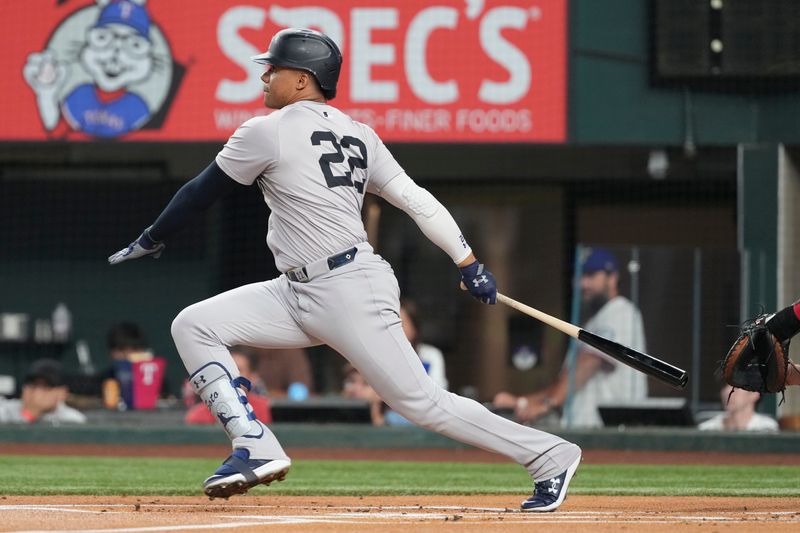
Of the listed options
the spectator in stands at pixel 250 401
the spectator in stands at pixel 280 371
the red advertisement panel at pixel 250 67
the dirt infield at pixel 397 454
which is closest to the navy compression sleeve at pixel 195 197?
the dirt infield at pixel 397 454

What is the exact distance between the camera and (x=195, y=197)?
5570mm

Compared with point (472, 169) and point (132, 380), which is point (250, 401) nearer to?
point (132, 380)

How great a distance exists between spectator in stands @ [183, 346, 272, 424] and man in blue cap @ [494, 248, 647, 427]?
8.04ft

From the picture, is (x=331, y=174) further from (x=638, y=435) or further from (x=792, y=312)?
(x=638, y=435)

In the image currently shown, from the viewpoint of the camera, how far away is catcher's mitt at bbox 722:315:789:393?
5.90 meters

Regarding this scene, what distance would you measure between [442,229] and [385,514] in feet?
3.65

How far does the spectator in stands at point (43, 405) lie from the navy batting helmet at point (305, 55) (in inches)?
285

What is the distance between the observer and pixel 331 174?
554 cm

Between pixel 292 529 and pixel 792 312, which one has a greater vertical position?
pixel 792 312

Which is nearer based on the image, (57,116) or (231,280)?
(57,116)

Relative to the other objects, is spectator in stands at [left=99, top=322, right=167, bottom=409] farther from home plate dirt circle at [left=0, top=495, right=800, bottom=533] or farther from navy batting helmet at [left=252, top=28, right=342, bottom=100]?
navy batting helmet at [left=252, top=28, right=342, bottom=100]

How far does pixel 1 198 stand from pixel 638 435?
7470 millimetres

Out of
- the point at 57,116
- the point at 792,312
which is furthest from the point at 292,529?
the point at 57,116

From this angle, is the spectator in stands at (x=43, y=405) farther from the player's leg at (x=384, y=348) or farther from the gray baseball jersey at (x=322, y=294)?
the player's leg at (x=384, y=348)
